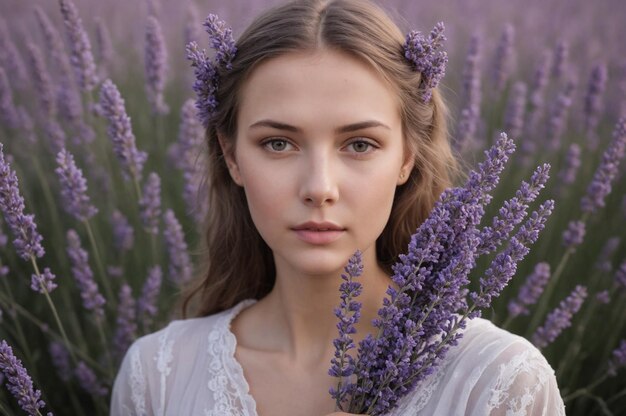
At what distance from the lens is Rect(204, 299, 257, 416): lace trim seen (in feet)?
6.07

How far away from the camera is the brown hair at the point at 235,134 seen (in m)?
1.73

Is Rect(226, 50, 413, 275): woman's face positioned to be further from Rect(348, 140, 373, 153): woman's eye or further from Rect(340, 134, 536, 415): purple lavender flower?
Rect(340, 134, 536, 415): purple lavender flower

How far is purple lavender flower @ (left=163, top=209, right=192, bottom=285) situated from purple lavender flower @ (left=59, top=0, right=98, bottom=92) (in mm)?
518

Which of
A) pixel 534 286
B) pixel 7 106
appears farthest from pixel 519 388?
pixel 7 106

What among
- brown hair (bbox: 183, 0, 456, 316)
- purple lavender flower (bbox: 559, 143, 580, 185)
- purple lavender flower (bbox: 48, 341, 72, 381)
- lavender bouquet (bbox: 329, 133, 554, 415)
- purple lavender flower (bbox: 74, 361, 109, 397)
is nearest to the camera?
lavender bouquet (bbox: 329, 133, 554, 415)

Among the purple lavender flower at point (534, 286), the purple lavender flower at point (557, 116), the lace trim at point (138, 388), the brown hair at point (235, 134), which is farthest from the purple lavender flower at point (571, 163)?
the lace trim at point (138, 388)

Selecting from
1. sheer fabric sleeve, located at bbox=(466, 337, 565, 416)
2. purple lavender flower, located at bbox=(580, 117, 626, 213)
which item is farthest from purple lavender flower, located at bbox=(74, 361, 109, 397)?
purple lavender flower, located at bbox=(580, 117, 626, 213)

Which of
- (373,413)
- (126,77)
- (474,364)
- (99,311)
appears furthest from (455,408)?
(126,77)

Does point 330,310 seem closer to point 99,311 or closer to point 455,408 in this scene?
point 455,408

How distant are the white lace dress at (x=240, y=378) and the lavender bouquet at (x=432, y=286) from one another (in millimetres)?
155

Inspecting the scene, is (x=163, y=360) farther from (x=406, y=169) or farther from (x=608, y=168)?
(x=608, y=168)

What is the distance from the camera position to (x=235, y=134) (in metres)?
1.89

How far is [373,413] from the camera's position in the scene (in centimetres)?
147

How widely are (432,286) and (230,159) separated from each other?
714 millimetres
